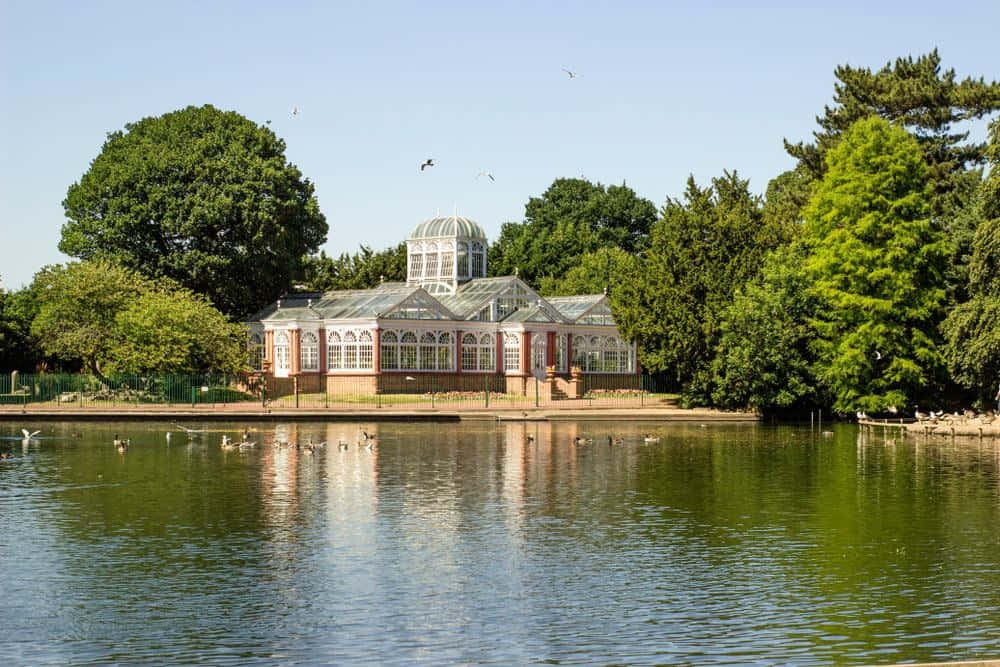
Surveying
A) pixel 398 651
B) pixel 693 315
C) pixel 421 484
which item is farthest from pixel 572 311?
pixel 398 651

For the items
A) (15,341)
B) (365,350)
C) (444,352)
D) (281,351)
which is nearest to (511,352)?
(444,352)

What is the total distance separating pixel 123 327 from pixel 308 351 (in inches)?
572

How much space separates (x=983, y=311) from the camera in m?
62.7

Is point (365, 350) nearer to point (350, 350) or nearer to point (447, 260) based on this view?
point (350, 350)

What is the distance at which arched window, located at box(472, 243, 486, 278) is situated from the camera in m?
103

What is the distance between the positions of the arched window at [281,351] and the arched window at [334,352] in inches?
155

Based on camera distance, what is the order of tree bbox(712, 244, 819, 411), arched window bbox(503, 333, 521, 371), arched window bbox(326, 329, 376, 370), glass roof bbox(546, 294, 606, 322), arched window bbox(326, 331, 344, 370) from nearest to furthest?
tree bbox(712, 244, 819, 411) < arched window bbox(326, 329, 376, 370) < arched window bbox(326, 331, 344, 370) < arched window bbox(503, 333, 521, 371) < glass roof bbox(546, 294, 606, 322)

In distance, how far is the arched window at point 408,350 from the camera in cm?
8812

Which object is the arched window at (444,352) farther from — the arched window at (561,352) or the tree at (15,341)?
the tree at (15,341)

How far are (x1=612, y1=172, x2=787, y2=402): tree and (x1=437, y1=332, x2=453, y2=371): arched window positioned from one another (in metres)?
14.5

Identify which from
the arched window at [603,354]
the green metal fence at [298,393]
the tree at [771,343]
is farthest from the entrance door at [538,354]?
the tree at [771,343]

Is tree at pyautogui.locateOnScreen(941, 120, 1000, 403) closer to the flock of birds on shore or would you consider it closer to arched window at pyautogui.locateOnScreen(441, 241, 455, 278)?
the flock of birds on shore

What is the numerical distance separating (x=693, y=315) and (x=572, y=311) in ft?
62.7

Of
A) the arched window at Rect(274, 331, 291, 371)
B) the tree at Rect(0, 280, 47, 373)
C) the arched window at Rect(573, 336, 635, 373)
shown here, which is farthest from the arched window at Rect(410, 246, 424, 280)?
the tree at Rect(0, 280, 47, 373)
